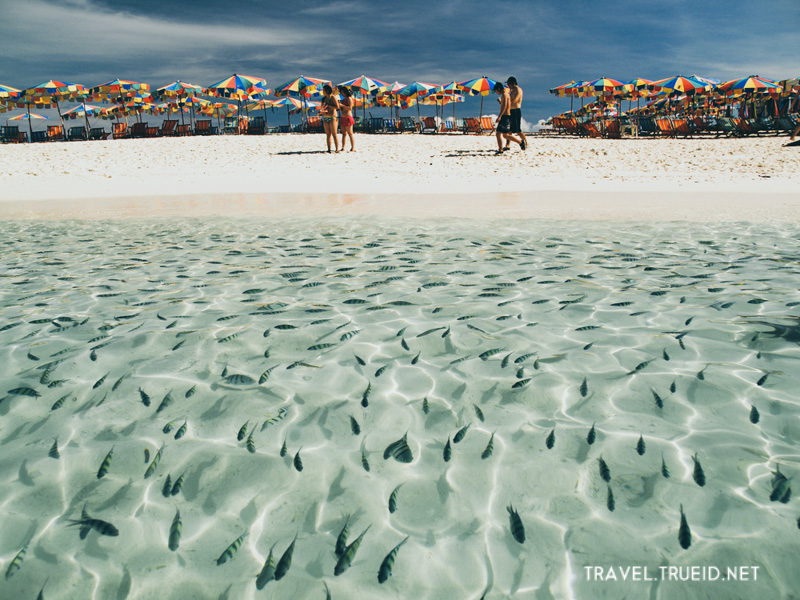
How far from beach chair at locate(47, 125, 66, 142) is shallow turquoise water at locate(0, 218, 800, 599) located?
106 feet

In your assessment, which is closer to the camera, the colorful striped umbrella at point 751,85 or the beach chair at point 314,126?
the colorful striped umbrella at point 751,85

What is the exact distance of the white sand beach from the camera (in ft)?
30.6

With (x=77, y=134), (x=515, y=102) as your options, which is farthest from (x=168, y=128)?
(x=515, y=102)

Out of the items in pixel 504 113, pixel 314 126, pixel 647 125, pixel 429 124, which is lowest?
pixel 504 113

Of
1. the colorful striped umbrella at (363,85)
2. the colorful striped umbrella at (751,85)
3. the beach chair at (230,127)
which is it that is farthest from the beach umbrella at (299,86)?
the colorful striped umbrella at (751,85)

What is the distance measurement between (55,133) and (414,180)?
28348mm

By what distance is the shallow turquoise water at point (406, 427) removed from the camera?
1.86m

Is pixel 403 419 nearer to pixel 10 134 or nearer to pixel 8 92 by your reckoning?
pixel 8 92

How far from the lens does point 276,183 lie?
13.4 metres

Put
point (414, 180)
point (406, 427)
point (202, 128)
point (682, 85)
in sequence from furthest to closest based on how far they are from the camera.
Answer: point (202, 128), point (682, 85), point (414, 180), point (406, 427)

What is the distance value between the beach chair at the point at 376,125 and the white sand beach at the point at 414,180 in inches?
293

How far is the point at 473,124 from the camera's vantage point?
89.1ft

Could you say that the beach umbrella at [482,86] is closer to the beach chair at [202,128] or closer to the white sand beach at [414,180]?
the white sand beach at [414,180]

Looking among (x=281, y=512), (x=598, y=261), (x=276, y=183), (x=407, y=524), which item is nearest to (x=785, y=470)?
(x=407, y=524)
